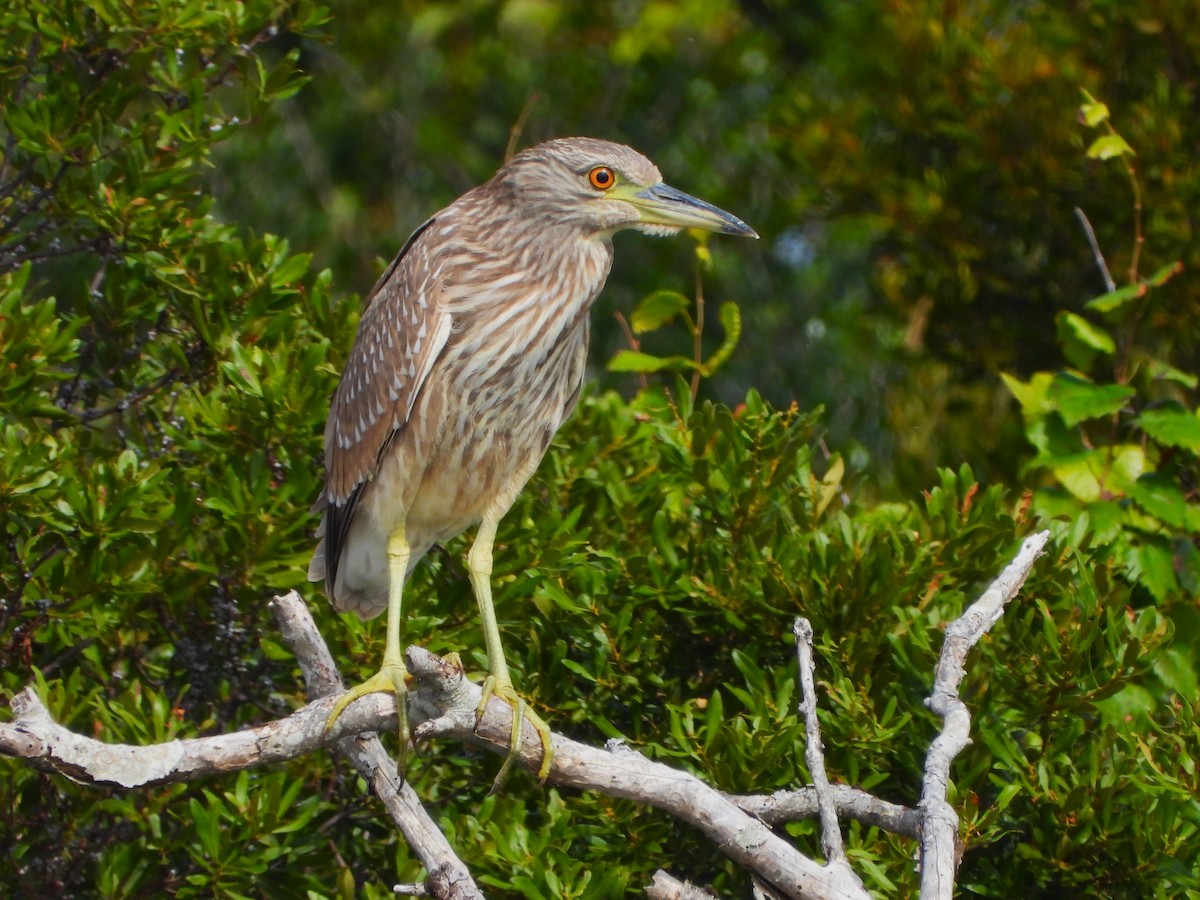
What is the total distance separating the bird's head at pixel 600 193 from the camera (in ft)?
11.7

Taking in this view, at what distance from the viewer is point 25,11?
3684 mm

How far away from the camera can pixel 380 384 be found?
3.59 m

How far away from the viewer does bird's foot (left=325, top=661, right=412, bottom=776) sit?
2.92m

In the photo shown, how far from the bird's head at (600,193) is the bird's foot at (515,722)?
44.8 inches

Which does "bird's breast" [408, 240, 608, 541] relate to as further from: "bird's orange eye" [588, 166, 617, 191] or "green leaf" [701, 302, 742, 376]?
"green leaf" [701, 302, 742, 376]

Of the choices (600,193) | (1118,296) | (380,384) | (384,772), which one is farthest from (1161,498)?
(384,772)

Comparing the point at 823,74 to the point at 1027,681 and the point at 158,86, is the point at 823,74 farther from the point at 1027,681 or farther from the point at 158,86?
the point at 1027,681

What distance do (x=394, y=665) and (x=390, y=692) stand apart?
114mm

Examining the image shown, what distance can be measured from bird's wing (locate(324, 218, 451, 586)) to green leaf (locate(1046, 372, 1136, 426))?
5.56ft

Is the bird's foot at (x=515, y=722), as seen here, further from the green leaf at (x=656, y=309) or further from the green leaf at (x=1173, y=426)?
the green leaf at (x=1173, y=426)

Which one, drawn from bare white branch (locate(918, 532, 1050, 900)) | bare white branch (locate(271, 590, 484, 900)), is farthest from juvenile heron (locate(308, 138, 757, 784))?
bare white branch (locate(918, 532, 1050, 900))

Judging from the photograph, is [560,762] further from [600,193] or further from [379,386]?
[600,193]

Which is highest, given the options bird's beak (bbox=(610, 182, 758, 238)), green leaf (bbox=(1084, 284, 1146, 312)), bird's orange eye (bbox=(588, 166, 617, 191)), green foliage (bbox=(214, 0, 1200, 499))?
bird's orange eye (bbox=(588, 166, 617, 191))

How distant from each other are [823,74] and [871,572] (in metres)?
4.54
